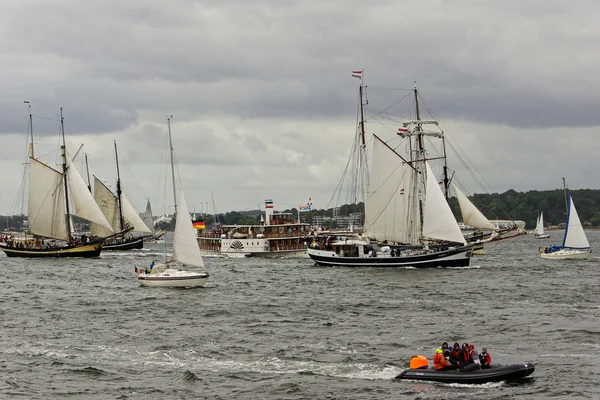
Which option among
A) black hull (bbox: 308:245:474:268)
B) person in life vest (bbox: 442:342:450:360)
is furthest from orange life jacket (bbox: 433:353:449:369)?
black hull (bbox: 308:245:474:268)

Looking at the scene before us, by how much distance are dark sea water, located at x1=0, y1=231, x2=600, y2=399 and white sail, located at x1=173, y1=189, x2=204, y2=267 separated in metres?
3.10

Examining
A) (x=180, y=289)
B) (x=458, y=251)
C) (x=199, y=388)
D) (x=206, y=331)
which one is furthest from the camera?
(x=458, y=251)

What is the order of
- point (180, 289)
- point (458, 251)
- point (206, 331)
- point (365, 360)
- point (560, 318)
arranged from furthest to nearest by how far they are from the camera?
point (458, 251) < point (180, 289) < point (560, 318) < point (206, 331) < point (365, 360)

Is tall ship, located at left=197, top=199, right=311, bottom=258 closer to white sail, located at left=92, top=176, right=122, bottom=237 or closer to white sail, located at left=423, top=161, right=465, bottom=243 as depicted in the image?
white sail, located at left=92, top=176, right=122, bottom=237

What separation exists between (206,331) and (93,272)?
60166 mm

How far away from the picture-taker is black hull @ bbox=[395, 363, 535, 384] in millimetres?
44562

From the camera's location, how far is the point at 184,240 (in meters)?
86.4

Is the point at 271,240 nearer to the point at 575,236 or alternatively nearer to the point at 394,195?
the point at 394,195

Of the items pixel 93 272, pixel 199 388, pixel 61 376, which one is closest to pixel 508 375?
pixel 199 388

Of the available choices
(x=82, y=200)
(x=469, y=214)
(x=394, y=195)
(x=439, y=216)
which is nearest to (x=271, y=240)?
(x=82, y=200)

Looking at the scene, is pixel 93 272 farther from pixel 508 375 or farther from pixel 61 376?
pixel 508 375

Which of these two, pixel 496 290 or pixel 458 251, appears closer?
pixel 496 290

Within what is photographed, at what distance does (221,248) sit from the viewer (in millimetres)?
Answer: 161875

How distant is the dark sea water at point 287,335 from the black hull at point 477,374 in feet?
1.42
